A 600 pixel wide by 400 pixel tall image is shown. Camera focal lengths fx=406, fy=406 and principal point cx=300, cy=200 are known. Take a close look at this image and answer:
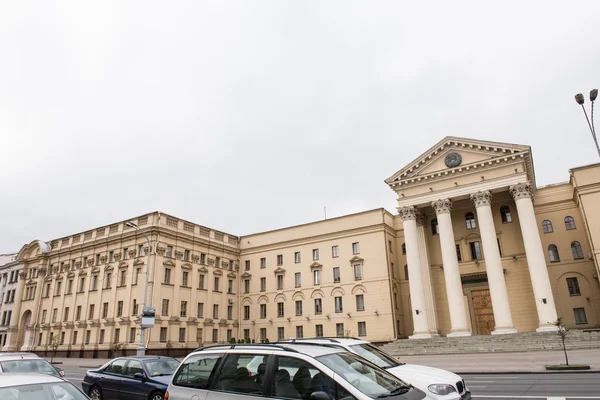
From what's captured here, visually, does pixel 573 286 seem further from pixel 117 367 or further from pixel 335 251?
pixel 117 367

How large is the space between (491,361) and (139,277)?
107 ft

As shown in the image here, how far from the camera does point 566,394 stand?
11.7 meters

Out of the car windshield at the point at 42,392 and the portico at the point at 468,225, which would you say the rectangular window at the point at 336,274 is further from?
the car windshield at the point at 42,392

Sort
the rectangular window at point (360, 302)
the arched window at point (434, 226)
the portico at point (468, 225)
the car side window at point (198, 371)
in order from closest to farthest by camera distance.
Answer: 1. the car side window at point (198, 371)
2. the portico at point (468, 225)
3. the rectangular window at point (360, 302)
4. the arched window at point (434, 226)

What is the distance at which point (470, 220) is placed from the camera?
1590 inches

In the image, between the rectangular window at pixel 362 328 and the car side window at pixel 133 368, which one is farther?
the rectangular window at pixel 362 328

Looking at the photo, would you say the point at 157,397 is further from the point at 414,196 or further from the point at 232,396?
the point at 414,196

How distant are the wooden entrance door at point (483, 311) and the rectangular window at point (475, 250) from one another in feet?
10.5

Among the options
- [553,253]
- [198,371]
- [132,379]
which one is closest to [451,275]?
[553,253]

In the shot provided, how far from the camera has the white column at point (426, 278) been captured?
3716 cm

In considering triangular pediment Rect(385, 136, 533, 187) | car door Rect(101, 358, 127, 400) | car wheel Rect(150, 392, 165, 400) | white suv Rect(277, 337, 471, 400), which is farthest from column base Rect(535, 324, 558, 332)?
car door Rect(101, 358, 127, 400)

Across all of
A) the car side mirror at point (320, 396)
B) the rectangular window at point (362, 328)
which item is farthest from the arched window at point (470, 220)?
the car side mirror at point (320, 396)

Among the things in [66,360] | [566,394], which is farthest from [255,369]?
[66,360]

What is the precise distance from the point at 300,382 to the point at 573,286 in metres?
37.7
